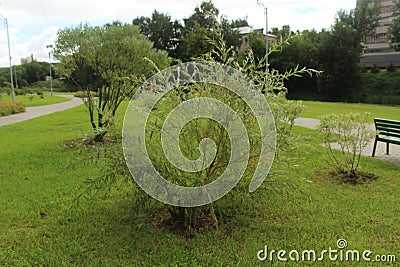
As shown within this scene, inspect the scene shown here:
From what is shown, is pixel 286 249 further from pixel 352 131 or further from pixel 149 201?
pixel 352 131

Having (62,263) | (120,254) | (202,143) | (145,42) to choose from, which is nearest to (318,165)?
(202,143)

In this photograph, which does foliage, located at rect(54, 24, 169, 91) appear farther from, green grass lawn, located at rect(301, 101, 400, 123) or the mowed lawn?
green grass lawn, located at rect(301, 101, 400, 123)

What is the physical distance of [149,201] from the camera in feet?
11.7

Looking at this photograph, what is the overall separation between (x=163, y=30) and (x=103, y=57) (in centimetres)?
4249

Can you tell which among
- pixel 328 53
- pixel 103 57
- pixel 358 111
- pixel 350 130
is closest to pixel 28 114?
pixel 103 57

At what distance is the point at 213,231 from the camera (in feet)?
12.2

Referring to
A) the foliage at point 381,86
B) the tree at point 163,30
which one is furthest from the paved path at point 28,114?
the foliage at point 381,86

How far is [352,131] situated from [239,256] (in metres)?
3.80

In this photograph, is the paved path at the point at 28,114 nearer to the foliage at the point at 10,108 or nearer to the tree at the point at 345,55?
the foliage at the point at 10,108

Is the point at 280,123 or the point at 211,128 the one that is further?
the point at 280,123

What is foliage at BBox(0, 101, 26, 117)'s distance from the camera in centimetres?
1959

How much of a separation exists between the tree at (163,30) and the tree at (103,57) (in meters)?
40.9

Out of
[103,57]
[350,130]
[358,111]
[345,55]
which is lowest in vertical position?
[358,111]

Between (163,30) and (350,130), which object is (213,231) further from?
(163,30)
